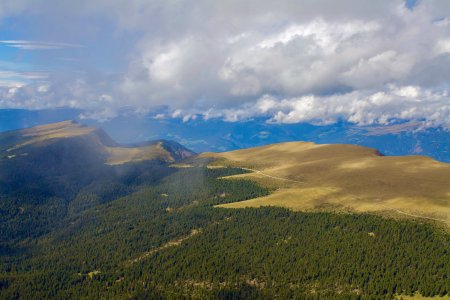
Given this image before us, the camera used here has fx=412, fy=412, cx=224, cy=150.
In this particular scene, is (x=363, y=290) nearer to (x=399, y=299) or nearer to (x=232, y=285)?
(x=399, y=299)

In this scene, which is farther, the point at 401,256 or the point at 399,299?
the point at 401,256

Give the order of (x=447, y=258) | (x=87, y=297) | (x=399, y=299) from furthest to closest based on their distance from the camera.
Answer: (x=87, y=297)
(x=447, y=258)
(x=399, y=299)

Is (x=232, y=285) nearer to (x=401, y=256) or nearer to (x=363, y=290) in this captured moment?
(x=363, y=290)

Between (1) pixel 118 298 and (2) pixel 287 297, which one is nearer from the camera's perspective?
(2) pixel 287 297

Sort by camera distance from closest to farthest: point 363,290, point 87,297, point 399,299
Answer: point 399,299 → point 363,290 → point 87,297

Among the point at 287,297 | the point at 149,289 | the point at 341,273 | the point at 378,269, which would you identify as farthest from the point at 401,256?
the point at 149,289

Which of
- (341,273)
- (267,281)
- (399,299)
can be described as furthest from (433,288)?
(267,281)

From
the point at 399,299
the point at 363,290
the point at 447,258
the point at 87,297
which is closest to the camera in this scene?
the point at 399,299

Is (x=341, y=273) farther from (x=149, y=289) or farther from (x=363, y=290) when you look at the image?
(x=149, y=289)
